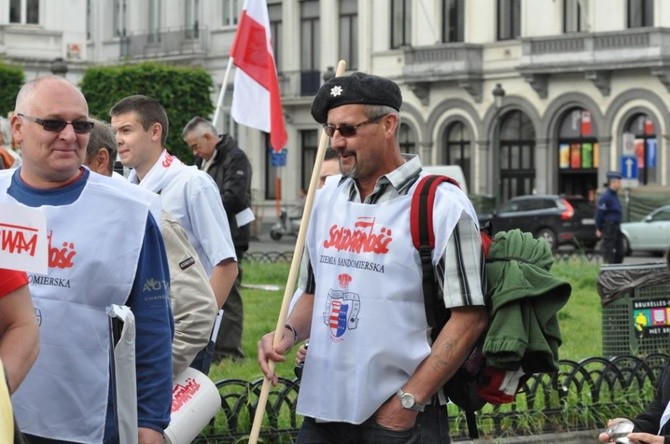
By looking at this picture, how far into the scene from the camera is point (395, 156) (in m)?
5.52

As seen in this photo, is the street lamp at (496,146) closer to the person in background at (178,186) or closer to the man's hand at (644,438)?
the person in background at (178,186)

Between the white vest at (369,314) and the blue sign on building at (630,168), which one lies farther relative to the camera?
the blue sign on building at (630,168)

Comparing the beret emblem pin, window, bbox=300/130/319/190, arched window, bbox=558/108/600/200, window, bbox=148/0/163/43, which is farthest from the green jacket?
window, bbox=148/0/163/43

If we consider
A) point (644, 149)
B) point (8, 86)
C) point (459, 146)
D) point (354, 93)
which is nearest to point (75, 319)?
point (354, 93)

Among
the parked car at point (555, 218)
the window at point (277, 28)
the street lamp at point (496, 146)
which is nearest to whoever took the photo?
the parked car at point (555, 218)

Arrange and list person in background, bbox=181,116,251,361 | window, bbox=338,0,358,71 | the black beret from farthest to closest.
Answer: window, bbox=338,0,358,71
person in background, bbox=181,116,251,361
the black beret

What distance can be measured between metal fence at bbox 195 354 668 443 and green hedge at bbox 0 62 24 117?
34.2 m

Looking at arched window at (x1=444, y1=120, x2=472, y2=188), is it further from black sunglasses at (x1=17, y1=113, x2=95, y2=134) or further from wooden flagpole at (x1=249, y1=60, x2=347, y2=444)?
black sunglasses at (x1=17, y1=113, x2=95, y2=134)

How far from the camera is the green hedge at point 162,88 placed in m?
45.0

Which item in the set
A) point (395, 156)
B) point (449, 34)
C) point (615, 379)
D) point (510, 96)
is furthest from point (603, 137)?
point (395, 156)

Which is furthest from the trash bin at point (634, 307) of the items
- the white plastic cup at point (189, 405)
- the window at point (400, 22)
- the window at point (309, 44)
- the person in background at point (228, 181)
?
the window at point (309, 44)

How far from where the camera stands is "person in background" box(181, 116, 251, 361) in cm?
1269

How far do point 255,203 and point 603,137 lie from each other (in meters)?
16.1

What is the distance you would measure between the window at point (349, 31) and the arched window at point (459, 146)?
5.42 m
